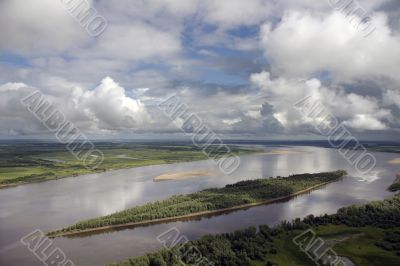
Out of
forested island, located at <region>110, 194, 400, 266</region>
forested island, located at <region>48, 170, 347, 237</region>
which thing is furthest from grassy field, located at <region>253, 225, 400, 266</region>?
forested island, located at <region>48, 170, 347, 237</region>

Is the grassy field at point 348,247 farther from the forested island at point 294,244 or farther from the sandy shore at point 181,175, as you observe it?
the sandy shore at point 181,175

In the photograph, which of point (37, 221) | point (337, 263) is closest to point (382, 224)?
point (337, 263)

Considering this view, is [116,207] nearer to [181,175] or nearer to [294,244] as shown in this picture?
[294,244]

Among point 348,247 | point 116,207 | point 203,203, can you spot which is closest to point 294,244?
point 348,247

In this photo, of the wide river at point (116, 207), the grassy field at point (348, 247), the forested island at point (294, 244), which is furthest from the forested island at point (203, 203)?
the grassy field at point (348, 247)

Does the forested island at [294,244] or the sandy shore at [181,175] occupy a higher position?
the sandy shore at [181,175]

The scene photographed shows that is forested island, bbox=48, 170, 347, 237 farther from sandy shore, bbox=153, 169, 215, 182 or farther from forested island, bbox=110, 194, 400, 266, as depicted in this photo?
sandy shore, bbox=153, 169, 215, 182
